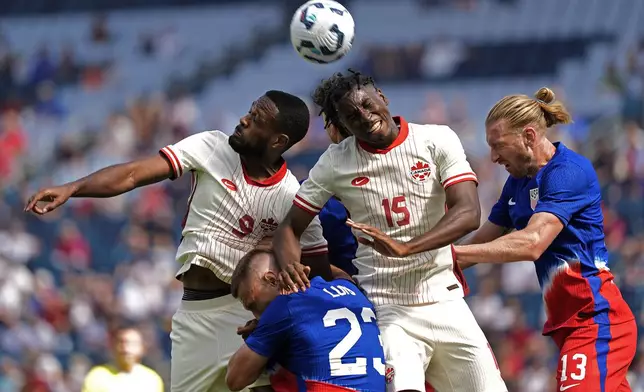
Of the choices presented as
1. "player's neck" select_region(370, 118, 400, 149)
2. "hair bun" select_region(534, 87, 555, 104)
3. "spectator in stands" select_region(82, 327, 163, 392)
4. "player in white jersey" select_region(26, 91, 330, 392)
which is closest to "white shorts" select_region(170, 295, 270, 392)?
"player in white jersey" select_region(26, 91, 330, 392)

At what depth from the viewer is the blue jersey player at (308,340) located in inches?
195

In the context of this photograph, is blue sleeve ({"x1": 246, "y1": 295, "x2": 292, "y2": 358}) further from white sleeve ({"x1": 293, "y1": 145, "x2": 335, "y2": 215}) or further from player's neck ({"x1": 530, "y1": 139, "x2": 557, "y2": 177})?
player's neck ({"x1": 530, "y1": 139, "x2": 557, "y2": 177})

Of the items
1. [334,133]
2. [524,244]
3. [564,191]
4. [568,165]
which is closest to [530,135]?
[568,165]

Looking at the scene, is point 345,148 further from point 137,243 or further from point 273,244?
point 137,243

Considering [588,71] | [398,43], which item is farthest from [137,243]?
[588,71]

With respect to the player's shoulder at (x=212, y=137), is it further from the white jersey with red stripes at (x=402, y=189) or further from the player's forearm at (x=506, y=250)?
the player's forearm at (x=506, y=250)

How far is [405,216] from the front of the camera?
5.49 m

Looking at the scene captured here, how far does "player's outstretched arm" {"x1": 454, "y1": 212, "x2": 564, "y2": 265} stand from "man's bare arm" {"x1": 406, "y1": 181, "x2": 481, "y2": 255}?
0.25 meters

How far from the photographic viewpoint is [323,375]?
4949mm

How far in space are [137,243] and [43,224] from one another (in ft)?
6.37

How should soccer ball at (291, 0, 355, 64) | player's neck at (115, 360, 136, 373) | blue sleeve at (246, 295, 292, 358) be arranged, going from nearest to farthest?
blue sleeve at (246, 295, 292, 358) < soccer ball at (291, 0, 355, 64) < player's neck at (115, 360, 136, 373)

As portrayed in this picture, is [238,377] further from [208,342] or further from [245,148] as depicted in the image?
[245,148]

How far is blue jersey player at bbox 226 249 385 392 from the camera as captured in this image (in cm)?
495

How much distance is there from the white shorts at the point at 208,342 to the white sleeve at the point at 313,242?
0.52m
